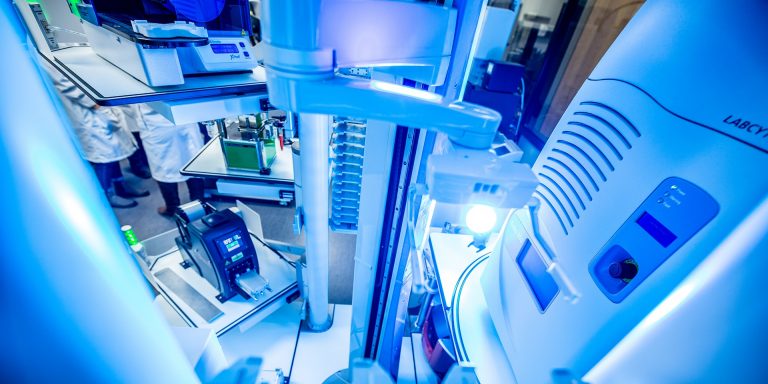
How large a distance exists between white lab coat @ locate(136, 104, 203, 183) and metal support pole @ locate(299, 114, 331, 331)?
171 cm

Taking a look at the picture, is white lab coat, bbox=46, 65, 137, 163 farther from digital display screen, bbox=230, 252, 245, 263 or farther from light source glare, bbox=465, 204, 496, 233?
light source glare, bbox=465, 204, 496, 233

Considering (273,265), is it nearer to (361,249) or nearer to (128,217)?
(361,249)

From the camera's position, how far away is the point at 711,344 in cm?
40

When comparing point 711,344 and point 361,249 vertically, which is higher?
point 711,344

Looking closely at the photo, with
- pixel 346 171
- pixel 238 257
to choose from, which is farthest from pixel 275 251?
pixel 346 171

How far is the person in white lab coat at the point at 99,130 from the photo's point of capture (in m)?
2.30

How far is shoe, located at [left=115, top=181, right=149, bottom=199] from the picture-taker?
306 cm

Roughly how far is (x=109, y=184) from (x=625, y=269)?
3.95 m

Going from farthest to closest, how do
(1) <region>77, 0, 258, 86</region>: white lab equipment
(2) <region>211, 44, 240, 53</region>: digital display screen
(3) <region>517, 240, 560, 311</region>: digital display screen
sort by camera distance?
(2) <region>211, 44, 240, 53</region>: digital display screen → (1) <region>77, 0, 258, 86</region>: white lab equipment → (3) <region>517, 240, 560, 311</region>: digital display screen

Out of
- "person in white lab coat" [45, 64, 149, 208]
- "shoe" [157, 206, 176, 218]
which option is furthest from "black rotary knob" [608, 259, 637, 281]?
"shoe" [157, 206, 176, 218]

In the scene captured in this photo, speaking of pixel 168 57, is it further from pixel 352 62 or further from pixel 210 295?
pixel 210 295

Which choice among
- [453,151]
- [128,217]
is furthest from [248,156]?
[128,217]

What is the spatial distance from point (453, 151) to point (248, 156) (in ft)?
5.18

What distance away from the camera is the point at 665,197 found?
491 millimetres
